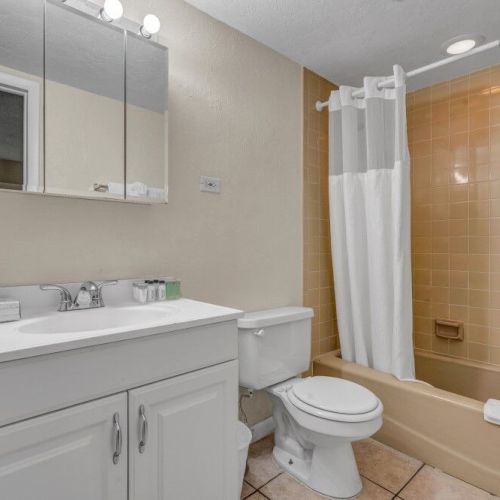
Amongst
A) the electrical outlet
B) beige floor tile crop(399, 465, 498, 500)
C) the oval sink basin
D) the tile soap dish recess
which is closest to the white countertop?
the oval sink basin

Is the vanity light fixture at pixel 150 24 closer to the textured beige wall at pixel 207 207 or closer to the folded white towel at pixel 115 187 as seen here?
the textured beige wall at pixel 207 207

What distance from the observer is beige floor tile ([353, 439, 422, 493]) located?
1.61 metres

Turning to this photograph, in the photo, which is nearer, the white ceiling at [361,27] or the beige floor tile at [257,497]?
the beige floor tile at [257,497]

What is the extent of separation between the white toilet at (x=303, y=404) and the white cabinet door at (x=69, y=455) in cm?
76

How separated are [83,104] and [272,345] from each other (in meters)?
1.31

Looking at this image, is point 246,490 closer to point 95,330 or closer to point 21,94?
point 95,330

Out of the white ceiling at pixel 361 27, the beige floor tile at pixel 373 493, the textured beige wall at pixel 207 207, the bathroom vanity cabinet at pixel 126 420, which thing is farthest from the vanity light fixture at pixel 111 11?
the beige floor tile at pixel 373 493

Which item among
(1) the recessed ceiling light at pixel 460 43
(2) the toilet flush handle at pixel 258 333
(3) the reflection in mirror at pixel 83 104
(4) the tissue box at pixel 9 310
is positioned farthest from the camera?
(1) the recessed ceiling light at pixel 460 43

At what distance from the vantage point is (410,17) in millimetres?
1727

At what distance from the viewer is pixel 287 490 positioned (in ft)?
5.09

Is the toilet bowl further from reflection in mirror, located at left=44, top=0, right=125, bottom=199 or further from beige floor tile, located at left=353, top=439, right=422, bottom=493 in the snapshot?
reflection in mirror, located at left=44, top=0, right=125, bottom=199

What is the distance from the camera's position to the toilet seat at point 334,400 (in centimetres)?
141

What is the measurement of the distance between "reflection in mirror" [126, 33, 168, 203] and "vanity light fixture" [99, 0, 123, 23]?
0.10 metres

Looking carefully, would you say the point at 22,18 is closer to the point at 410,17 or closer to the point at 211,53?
the point at 211,53
